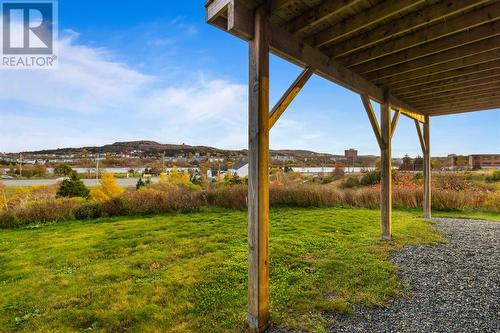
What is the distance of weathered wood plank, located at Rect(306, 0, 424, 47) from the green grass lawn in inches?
105

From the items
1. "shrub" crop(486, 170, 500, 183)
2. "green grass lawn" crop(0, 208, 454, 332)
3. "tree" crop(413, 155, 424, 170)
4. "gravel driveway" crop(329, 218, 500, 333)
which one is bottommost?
"green grass lawn" crop(0, 208, 454, 332)

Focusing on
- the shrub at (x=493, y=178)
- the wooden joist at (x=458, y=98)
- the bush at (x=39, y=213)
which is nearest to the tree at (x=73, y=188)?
the bush at (x=39, y=213)

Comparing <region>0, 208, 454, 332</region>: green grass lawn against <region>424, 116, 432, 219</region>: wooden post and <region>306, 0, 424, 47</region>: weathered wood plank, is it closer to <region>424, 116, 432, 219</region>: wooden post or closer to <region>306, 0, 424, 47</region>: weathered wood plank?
<region>424, 116, 432, 219</region>: wooden post

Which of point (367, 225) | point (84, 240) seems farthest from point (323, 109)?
point (84, 240)

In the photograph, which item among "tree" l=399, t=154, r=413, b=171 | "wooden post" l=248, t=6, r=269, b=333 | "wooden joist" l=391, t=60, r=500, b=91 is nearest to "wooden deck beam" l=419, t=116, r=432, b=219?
"wooden joist" l=391, t=60, r=500, b=91

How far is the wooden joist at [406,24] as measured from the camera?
219cm

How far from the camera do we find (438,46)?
2.89 metres

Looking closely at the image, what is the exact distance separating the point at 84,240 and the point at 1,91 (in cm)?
610

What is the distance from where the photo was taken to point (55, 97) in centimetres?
909

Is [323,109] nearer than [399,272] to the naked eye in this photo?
No

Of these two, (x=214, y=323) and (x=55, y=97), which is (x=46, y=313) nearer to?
(x=214, y=323)

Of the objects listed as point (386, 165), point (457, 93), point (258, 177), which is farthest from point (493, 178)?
point (258, 177)

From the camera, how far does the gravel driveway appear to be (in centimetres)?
204

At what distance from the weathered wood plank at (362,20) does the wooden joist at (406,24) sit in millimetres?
268
